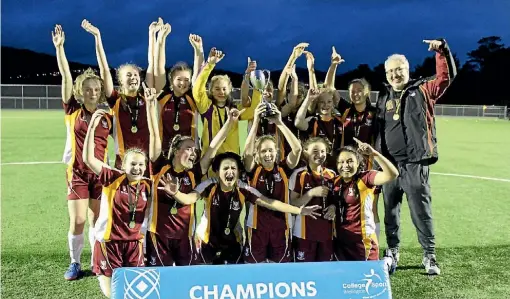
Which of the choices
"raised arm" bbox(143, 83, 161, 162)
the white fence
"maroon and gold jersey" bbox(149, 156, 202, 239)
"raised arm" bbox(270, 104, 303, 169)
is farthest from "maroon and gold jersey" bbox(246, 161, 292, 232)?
the white fence

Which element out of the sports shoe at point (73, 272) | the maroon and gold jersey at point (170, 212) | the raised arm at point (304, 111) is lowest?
the sports shoe at point (73, 272)

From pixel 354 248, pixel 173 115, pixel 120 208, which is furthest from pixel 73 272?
pixel 354 248

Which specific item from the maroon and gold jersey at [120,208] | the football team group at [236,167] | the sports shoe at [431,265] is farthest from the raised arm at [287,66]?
the sports shoe at [431,265]

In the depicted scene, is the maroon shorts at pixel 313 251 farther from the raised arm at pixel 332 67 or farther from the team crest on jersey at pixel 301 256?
the raised arm at pixel 332 67

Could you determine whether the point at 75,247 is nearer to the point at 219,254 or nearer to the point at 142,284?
the point at 219,254

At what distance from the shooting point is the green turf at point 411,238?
176 inches

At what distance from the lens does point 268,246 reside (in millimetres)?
4473

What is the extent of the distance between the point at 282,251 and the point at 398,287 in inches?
40.5

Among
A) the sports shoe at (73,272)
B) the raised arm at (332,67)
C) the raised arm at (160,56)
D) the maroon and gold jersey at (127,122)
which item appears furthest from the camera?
the raised arm at (332,67)

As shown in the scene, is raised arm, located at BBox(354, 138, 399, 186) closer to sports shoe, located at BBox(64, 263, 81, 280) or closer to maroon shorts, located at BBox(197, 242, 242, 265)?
maroon shorts, located at BBox(197, 242, 242, 265)

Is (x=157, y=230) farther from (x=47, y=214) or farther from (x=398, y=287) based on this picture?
(x=47, y=214)

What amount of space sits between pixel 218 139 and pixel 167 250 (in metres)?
0.99

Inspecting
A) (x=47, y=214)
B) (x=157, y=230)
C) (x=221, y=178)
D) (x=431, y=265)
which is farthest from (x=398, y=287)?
(x=47, y=214)

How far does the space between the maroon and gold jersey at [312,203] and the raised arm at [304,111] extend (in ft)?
1.89
